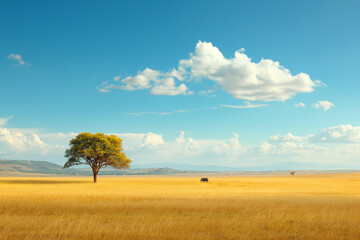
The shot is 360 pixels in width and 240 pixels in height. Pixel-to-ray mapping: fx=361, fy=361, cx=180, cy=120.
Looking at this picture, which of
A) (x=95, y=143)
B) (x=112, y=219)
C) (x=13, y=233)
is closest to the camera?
(x=13, y=233)

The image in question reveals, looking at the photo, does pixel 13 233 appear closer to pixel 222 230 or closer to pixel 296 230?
pixel 222 230

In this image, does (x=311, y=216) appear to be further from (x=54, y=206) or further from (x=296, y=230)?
(x=54, y=206)

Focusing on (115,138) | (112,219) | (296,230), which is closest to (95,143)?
(115,138)

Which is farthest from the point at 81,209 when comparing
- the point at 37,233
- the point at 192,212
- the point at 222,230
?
the point at 222,230

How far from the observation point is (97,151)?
76250 millimetres

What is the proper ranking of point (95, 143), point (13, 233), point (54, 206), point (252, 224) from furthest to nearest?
1. point (95, 143)
2. point (54, 206)
3. point (252, 224)
4. point (13, 233)

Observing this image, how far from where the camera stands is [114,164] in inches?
3095

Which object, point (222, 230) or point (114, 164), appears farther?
point (114, 164)

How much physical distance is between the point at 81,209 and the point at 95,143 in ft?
188

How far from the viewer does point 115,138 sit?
266ft

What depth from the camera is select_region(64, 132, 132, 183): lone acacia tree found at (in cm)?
7681

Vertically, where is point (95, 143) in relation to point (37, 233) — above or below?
above

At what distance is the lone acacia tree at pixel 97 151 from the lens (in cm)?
7681

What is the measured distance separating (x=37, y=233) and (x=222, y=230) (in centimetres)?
700
